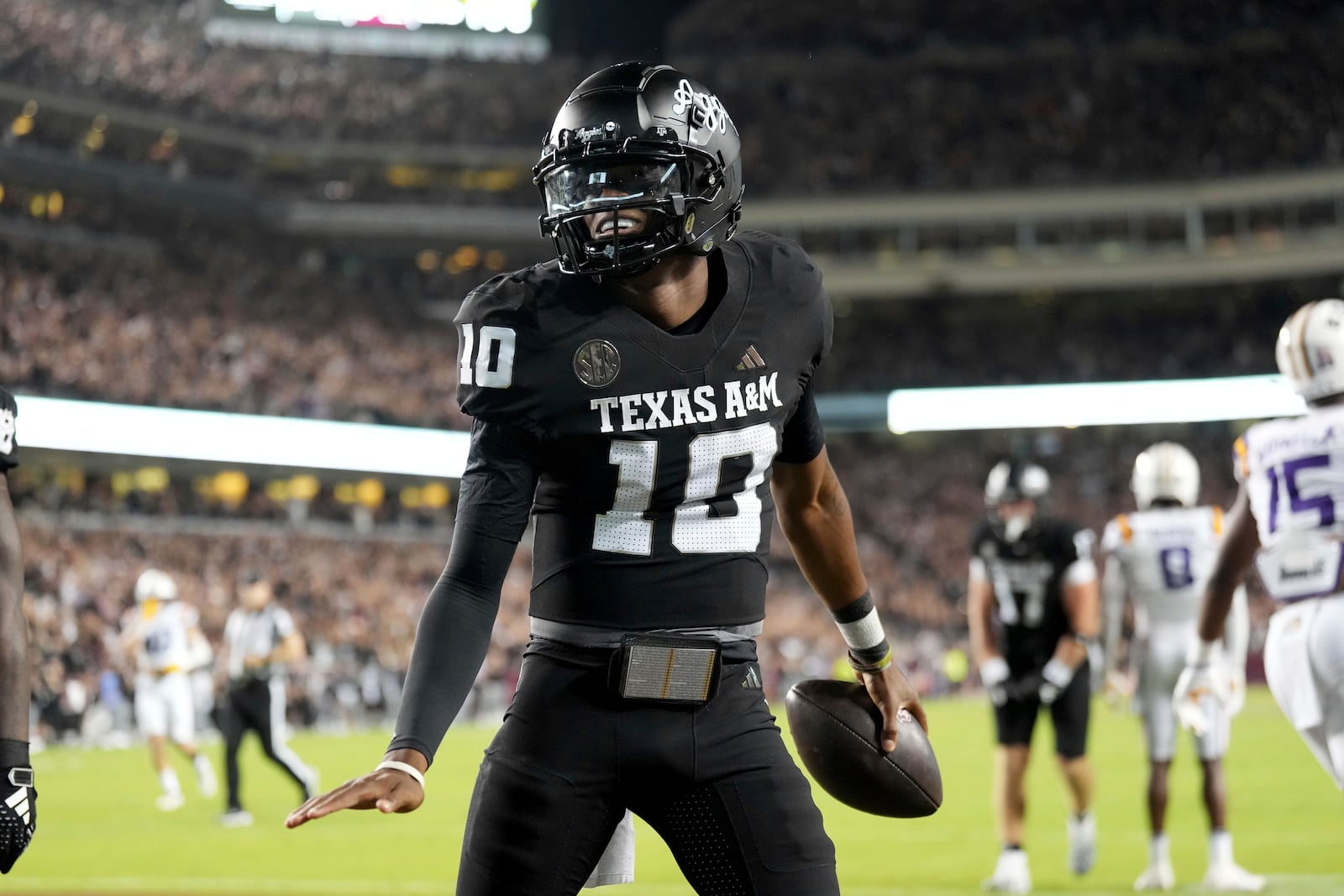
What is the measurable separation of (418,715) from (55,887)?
21.9ft

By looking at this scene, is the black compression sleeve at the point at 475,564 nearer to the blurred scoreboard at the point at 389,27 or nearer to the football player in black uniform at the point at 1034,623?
the football player in black uniform at the point at 1034,623

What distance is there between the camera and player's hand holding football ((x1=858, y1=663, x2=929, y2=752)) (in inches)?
128

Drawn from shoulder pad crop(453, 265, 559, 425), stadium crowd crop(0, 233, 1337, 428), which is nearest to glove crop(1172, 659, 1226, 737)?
shoulder pad crop(453, 265, 559, 425)

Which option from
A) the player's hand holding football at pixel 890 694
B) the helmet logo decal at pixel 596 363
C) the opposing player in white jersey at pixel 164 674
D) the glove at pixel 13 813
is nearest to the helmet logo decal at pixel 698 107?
the helmet logo decal at pixel 596 363

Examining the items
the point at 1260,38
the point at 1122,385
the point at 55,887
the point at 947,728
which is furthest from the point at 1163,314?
the point at 55,887

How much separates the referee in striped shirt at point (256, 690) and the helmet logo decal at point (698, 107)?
29.2 feet

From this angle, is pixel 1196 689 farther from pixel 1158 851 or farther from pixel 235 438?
pixel 235 438

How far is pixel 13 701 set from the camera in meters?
3.65

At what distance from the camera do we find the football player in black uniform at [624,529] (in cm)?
268

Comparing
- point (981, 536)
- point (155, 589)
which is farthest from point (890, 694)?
point (155, 589)

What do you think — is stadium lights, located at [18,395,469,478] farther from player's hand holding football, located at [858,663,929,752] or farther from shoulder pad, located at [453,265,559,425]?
shoulder pad, located at [453,265,559,425]

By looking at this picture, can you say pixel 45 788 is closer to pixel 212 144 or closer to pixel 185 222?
pixel 185 222

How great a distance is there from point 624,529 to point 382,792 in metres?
0.69

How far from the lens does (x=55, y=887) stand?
26.8ft
